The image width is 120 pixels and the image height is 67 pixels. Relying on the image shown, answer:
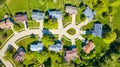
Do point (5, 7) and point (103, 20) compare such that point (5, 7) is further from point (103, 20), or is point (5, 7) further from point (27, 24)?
point (103, 20)

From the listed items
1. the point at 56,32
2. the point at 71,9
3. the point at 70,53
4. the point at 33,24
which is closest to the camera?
the point at 71,9

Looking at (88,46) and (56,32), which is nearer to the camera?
(88,46)

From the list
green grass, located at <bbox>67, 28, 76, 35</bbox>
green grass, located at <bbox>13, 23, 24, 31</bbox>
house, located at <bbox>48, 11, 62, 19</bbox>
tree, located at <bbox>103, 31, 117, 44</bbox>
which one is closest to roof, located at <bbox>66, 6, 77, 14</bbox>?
house, located at <bbox>48, 11, 62, 19</bbox>

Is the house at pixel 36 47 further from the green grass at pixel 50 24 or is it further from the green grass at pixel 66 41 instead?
the green grass at pixel 66 41

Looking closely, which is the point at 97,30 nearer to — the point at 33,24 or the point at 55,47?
the point at 55,47

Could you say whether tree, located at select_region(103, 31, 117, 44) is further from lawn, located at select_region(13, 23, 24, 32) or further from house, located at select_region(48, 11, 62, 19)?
lawn, located at select_region(13, 23, 24, 32)

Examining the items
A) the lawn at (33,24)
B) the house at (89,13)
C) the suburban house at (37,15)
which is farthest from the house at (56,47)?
the house at (89,13)

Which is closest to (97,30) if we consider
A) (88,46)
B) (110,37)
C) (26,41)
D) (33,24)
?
(110,37)

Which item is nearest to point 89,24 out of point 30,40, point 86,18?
point 86,18
